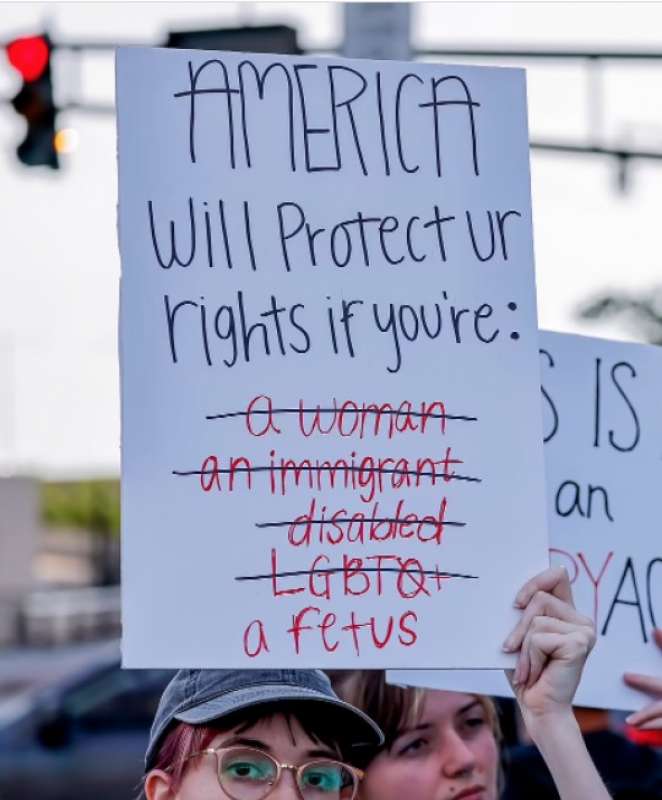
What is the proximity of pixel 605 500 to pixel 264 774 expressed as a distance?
3.38ft

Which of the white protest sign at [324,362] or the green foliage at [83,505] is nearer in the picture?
the white protest sign at [324,362]

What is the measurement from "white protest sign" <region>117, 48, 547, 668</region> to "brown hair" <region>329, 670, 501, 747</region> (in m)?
0.89

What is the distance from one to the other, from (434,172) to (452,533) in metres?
0.55

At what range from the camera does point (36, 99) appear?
10.6m

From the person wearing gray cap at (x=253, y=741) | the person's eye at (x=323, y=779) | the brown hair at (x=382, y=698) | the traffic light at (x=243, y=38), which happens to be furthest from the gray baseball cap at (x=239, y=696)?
the traffic light at (x=243, y=38)

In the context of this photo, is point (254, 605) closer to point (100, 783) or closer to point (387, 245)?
point (387, 245)

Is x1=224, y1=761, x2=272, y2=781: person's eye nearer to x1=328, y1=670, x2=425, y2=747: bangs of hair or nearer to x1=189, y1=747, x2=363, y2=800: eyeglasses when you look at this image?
x1=189, y1=747, x2=363, y2=800: eyeglasses

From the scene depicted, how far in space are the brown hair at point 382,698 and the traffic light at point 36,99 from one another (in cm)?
725

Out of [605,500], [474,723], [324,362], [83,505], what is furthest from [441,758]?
[83,505]

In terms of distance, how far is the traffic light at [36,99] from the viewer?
1064cm

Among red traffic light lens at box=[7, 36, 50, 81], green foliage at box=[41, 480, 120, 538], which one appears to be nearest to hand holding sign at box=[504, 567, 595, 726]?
red traffic light lens at box=[7, 36, 50, 81]

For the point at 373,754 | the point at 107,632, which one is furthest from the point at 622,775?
the point at 107,632

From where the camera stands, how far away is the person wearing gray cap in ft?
9.39

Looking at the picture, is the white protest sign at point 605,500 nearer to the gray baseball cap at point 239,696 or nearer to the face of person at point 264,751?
the gray baseball cap at point 239,696
